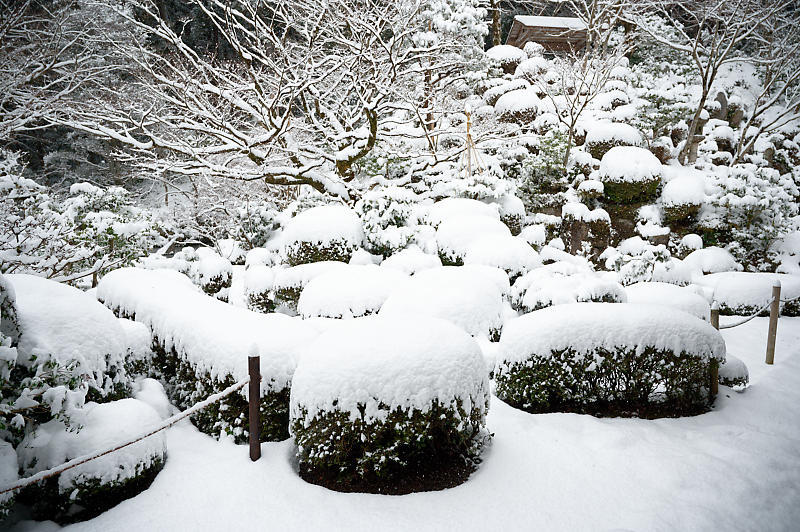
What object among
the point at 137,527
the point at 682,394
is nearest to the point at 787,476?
the point at 682,394

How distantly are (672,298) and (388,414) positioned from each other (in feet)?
17.6

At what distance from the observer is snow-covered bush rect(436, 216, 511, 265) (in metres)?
7.60

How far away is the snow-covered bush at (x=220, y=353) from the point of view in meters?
3.33

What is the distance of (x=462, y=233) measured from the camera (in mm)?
7676

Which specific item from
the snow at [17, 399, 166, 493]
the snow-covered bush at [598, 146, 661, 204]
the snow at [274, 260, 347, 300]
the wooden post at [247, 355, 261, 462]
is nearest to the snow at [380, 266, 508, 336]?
the snow at [274, 260, 347, 300]

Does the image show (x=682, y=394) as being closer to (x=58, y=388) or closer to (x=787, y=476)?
(x=787, y=476)

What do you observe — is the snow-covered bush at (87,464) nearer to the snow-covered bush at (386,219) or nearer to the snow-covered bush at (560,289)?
the snow-covered bush at (560,289)

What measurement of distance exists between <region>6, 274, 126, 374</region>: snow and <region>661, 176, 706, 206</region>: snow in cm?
1228

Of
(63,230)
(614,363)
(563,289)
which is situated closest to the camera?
(614,363)

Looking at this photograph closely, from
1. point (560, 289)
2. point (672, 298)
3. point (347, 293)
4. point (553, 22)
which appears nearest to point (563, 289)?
point (560, 289)

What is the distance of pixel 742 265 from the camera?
9625 millimetres

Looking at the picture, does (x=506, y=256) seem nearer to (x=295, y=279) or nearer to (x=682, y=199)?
(x=295, y=279)

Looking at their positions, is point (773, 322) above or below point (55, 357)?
below

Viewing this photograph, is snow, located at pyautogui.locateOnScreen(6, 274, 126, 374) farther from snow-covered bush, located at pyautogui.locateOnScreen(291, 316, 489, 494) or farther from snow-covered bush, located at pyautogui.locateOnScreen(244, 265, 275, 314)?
snow-covered bush, located at pyautogui.locateOnScreen(244, 265, 275, 314)
